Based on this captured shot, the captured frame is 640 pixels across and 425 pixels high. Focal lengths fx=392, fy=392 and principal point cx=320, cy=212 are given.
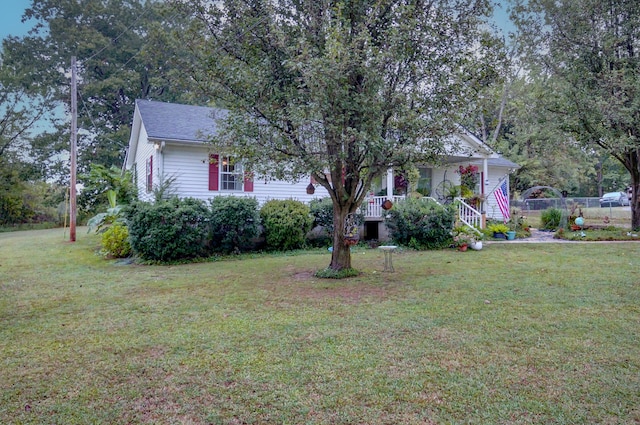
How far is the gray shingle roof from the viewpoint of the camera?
11711 millimetres

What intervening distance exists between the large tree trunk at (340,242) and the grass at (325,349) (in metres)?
0.49

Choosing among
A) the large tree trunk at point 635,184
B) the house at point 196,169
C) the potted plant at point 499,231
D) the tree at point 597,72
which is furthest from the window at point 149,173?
the large tree trunk at point 635,184

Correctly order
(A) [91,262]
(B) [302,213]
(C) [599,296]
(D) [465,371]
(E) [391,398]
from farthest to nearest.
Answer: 1. (B) [302,213]
2. (A) [91,262]
3. (C) [599,296]
4. (D) [465,371]
5. (E) [391,398]

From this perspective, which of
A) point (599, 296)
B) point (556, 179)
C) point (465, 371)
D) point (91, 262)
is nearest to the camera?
point (465, 371)

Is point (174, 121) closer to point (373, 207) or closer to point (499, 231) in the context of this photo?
point (373, 207)

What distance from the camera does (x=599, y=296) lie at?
522 cm

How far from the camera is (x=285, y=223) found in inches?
409

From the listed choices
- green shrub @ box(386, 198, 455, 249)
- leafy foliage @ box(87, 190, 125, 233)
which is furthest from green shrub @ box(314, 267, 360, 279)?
leafy foliage @ box(87, 190, 125, 233)

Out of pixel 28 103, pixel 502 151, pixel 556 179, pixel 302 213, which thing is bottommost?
pixel 302 213

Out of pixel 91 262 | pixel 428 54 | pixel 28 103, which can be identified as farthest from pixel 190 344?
pixel 28 103

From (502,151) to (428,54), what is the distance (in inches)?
855

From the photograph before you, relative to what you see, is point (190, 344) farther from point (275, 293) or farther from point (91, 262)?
point (91, 262)

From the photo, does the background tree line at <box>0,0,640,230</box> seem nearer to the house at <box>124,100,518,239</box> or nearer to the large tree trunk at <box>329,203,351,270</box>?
the house at <box>124,100,518,239</box>

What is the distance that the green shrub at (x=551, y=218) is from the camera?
15.3 metres
